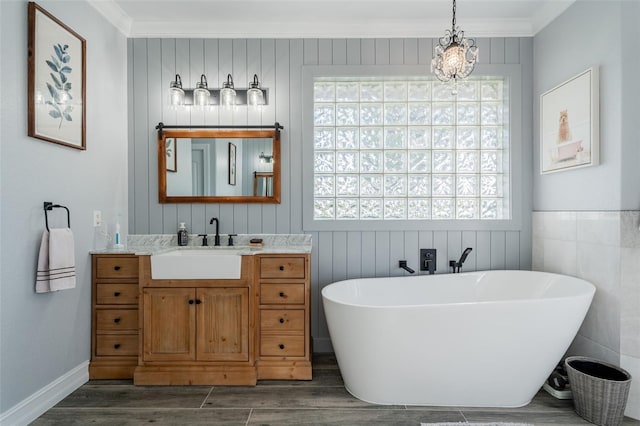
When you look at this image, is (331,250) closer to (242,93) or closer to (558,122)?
(242,93)

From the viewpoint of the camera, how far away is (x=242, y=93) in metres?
2.76

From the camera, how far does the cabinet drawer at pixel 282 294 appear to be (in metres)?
2.32

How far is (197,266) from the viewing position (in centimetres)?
222

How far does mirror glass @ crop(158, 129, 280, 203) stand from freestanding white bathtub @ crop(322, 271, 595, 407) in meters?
1.14

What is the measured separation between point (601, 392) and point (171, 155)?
3.15 meters

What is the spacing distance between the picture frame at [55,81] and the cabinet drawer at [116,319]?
111 centimetres

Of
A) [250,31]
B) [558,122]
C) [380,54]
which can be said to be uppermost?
[250,31]

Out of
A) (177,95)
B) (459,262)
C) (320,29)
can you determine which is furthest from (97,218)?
(459,262)

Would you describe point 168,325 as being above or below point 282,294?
below

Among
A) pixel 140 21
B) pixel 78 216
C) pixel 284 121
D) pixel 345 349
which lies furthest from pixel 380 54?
pixel 78 216

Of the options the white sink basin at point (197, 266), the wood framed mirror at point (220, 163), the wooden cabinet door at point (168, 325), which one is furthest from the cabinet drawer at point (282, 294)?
the wood framed mirror at point (220, 163)

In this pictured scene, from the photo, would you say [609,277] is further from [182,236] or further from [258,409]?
[182,236]

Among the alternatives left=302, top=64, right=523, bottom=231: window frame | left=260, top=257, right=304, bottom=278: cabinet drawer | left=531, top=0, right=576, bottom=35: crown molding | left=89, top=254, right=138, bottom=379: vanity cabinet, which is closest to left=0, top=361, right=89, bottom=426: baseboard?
left=89, top=254, right=138, bottom=379: vanity cabinet

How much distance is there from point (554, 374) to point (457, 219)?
1203mm
